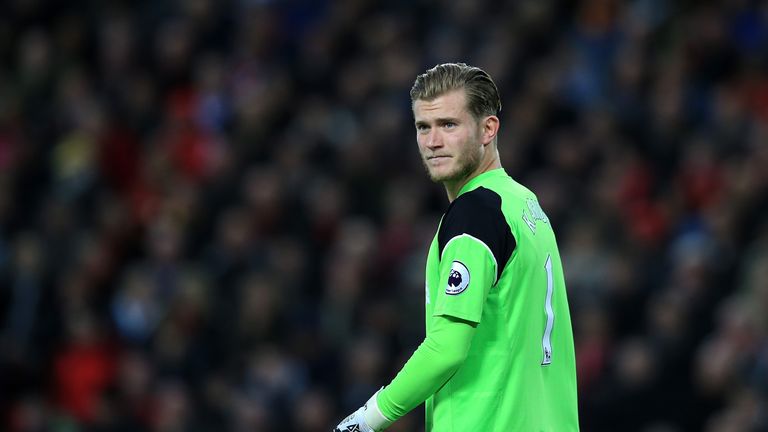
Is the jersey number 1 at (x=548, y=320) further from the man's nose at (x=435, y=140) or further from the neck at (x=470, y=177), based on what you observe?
the man's nose at (x=435, y=140)

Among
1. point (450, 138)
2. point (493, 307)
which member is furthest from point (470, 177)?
point (493, 307)

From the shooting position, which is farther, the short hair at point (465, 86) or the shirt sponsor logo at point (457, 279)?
the short hair at point (465, 86)

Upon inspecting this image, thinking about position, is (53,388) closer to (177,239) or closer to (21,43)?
(177,239)

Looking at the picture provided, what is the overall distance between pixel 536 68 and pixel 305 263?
10.0 ft

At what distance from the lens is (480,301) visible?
4250 mm

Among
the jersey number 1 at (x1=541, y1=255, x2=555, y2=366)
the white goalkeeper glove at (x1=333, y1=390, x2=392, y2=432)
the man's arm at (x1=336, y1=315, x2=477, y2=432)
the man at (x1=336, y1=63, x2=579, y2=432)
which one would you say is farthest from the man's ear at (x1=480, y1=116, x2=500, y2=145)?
the white goalkeeper glove at (x1=333, y1=390, x2=392, y2=432)

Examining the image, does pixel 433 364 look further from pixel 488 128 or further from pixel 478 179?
pixel 488 128

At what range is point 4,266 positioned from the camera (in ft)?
40.4

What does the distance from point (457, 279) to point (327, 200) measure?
777 centimetres

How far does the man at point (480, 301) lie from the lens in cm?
426

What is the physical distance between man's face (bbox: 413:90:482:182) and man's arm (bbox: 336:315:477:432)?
54 cm

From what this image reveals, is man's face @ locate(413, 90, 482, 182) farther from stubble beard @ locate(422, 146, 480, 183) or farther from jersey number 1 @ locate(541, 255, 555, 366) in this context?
jersey number 1 @ locate(541, 255, 555, 366)

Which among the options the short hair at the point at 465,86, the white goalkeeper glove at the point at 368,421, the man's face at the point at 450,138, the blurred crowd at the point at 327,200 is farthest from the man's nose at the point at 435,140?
the blurred crowd at the point at 327,200

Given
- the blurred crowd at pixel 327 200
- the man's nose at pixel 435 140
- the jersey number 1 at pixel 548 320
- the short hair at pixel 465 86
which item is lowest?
the jersey number 1 at pixel 548 320
